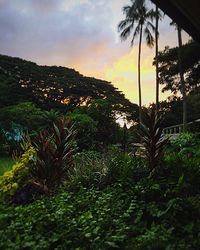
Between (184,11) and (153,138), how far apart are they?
3593mm

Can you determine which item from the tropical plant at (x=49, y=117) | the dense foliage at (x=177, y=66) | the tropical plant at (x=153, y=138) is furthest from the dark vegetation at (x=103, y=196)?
the dense foliage at (x=177, y=66)

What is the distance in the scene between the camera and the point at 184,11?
4.49 meters

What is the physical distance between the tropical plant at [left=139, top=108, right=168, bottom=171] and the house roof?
109 inches

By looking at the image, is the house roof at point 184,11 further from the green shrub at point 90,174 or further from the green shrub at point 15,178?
the green shrub at point 15,178

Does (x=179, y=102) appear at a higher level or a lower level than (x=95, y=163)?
higher

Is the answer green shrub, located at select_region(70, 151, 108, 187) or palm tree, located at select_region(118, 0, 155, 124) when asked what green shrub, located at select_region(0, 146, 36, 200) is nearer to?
green shrub, located at select_region(70, 151, 108, 187)

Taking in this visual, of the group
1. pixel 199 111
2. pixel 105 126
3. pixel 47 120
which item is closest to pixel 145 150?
pixel 105 126

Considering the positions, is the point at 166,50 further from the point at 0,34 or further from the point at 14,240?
the point at 14,240

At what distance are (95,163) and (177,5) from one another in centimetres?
463

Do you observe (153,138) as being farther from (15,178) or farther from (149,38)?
(149,38)

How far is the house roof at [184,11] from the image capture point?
4.22m

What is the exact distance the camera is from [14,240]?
4980mm

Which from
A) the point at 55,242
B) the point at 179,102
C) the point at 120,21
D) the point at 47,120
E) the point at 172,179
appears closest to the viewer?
the point at 55,242

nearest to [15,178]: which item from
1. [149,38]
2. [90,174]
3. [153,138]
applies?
[90,174]
